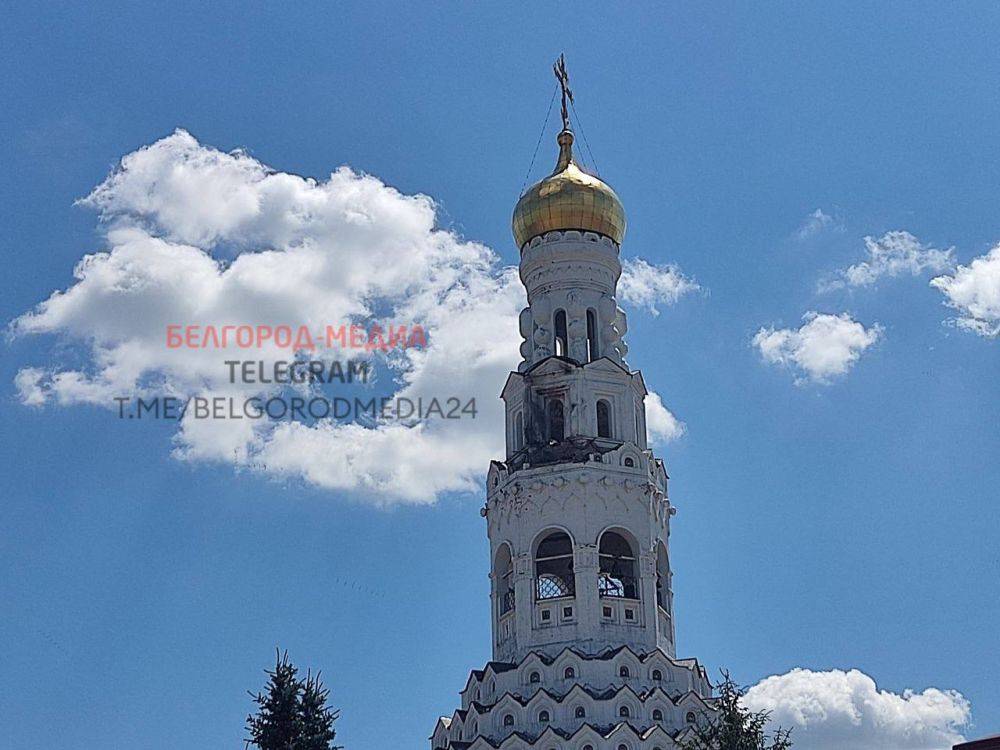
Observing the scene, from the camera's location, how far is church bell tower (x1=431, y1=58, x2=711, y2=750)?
1807 inches

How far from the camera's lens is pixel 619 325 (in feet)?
172

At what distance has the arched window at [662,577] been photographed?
1953 inches

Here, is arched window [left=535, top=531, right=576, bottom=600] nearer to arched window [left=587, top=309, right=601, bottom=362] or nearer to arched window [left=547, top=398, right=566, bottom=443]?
arched window [left=547, top=398, right=566, bottom=443]

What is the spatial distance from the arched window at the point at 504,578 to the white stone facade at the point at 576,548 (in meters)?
0.04

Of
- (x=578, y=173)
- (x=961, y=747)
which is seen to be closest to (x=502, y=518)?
(x=578, y=173)

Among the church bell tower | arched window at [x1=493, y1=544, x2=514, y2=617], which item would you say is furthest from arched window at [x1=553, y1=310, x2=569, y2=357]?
arched window at [x1=493, y1=544, x2=514, y2=617]

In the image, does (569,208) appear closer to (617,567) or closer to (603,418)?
(603,418)

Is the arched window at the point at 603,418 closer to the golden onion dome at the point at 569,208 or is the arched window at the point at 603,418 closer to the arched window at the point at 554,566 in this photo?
the arched window at the point at 554,566

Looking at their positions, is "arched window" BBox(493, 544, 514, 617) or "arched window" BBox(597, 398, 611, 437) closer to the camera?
"arched window" BBox(493, 544, 514, 617)

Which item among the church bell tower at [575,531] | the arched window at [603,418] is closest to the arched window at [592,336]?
the church bell tower at [575,531]

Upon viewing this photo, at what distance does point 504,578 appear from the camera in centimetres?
5025

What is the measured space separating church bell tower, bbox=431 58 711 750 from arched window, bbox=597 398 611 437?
53 millimetres

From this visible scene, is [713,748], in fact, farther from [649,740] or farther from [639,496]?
[639,496]

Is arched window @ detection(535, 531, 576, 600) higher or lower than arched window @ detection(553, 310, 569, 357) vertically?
lower
